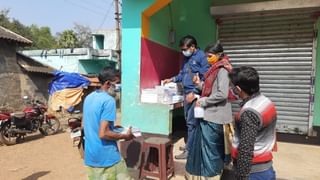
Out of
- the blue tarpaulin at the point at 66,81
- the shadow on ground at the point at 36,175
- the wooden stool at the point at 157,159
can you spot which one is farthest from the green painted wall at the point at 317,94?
the blue tarpaulin at the point at 66,81

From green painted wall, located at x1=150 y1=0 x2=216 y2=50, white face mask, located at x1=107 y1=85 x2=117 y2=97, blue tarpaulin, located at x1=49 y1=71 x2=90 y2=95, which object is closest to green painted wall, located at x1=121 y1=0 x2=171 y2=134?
green painted wall, located at x1=150 y1=0 x2=216 y2=50

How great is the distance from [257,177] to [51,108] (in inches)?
549

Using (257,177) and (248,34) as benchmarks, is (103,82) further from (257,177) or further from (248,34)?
(248,34)

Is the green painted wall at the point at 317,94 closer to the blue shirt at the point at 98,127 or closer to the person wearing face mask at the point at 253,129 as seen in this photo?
the person wearing face mask at the point at 253,129

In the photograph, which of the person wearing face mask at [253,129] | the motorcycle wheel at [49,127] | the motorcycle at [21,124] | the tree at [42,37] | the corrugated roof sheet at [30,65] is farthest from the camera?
the tree at [42,37]

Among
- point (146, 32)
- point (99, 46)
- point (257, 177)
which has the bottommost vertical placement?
point (257, 177)

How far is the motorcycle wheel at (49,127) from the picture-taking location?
9180 mm

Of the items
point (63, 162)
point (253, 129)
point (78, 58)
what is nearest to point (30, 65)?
point (78, 58)

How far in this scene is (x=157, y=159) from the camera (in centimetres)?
436

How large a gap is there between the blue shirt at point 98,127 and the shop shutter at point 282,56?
162 inches

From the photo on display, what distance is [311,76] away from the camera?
5875 millimetres

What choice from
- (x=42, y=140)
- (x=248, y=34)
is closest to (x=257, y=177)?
(x=248, y=34)

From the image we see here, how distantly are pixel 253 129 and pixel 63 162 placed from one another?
4.70 meters

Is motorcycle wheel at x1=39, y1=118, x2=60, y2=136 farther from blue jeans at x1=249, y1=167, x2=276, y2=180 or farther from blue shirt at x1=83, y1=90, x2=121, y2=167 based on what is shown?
blue jeans at x1=249, y1=167, x2=276, y2=180
